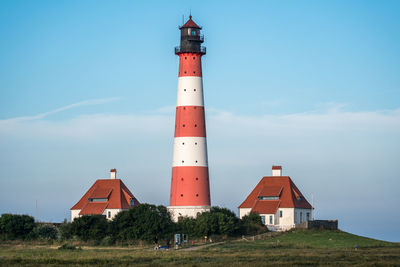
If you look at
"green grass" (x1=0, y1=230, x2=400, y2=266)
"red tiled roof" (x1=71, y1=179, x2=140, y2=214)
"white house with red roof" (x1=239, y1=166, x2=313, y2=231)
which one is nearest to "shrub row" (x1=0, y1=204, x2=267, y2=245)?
"white house with red roof" (x1=239, y1=166, x2=313, y2=231)

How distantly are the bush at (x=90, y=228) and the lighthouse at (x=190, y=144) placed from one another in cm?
627

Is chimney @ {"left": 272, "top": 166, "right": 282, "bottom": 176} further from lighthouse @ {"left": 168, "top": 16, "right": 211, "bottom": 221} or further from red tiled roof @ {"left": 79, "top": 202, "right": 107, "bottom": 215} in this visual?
red tiled roof @ {"left": 79, "top": 202, "right": 107, "bottom": 215}

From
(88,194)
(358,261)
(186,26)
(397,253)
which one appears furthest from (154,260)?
(88,194)

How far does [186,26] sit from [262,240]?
19.7 metres

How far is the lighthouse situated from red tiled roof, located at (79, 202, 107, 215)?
1061 cm

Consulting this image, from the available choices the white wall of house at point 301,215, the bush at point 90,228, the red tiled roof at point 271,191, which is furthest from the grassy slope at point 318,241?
the bush at point 90,228

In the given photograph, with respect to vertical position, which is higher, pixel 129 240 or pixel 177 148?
pixel 177 148

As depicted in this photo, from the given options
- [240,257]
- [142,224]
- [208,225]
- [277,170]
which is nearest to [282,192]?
Answer: [277,170]

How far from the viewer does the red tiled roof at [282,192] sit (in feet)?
243

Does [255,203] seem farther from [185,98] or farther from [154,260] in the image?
[154,260]

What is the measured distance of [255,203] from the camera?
7500 cm

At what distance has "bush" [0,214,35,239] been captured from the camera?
68688 mm

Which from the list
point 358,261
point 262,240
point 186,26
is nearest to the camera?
point 358,261

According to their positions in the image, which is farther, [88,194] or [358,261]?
[88,194]
